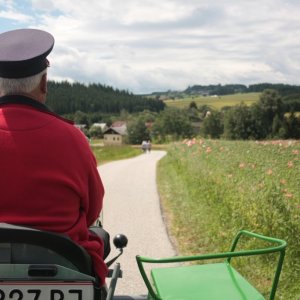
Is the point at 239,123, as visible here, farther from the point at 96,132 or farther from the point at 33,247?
the point at 33,247

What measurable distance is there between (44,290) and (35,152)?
0.65 meters

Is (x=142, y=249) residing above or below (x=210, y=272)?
below

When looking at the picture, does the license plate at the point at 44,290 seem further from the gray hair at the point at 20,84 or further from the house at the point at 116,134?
the house at the point at 116,134

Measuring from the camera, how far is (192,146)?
18.7m

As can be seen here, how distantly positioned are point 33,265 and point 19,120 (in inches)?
27.5

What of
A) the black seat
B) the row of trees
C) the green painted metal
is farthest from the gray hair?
the row of trees

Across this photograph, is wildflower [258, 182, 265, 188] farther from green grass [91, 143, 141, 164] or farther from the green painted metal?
green grass [91, 143, 141, 164]

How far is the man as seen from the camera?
7.83 ft

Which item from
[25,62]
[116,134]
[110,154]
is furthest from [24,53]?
[116,134]

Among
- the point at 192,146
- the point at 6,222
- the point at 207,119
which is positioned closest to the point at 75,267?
the point at 6,222

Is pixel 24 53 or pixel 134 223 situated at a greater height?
pixel 24 53

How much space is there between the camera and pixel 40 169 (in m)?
2.40

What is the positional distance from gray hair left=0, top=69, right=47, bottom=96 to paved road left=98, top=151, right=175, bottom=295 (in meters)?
3.47

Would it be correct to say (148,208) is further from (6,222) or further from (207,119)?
(207,119)
